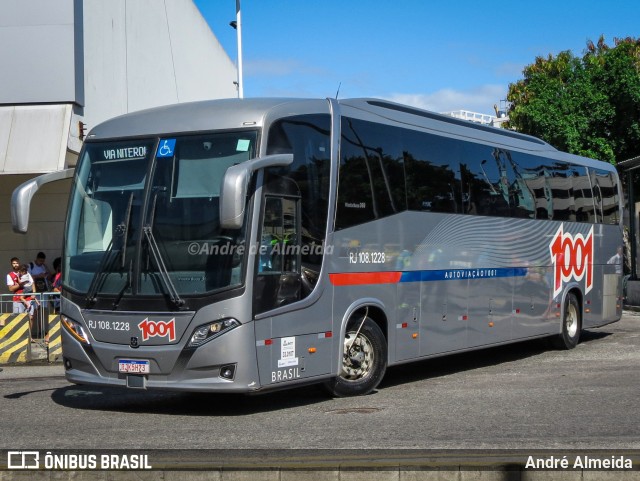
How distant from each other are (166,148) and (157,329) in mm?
2017

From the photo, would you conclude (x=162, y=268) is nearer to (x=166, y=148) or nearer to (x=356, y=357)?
(x=166, y=148)

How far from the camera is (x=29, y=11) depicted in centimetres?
2259

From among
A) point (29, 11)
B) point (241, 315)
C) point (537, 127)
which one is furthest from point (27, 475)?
point (537, 127)

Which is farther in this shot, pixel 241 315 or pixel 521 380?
pixel 521 380

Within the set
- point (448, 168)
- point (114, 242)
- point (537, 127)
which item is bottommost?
point (114, 242)

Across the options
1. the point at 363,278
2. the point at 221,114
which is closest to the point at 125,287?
the point at 221,114

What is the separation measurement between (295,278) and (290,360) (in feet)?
3.01

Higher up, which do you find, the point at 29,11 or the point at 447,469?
the point at 29,11

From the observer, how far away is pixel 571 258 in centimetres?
1798

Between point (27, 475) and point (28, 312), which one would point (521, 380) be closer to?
point (27, 475)

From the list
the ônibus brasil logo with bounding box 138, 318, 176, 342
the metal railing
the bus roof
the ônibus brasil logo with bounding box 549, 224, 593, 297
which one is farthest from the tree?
the ônibus brasil logo with bounding box 138, 318, 176, 342

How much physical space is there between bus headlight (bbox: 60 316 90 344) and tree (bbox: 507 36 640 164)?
28789 mm

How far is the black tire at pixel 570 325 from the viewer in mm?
17797

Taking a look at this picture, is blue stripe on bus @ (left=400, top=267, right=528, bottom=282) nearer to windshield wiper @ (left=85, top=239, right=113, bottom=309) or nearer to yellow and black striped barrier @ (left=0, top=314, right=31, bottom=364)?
windshield wiper @ (left=85, top=239, right=113, bottom=309)
